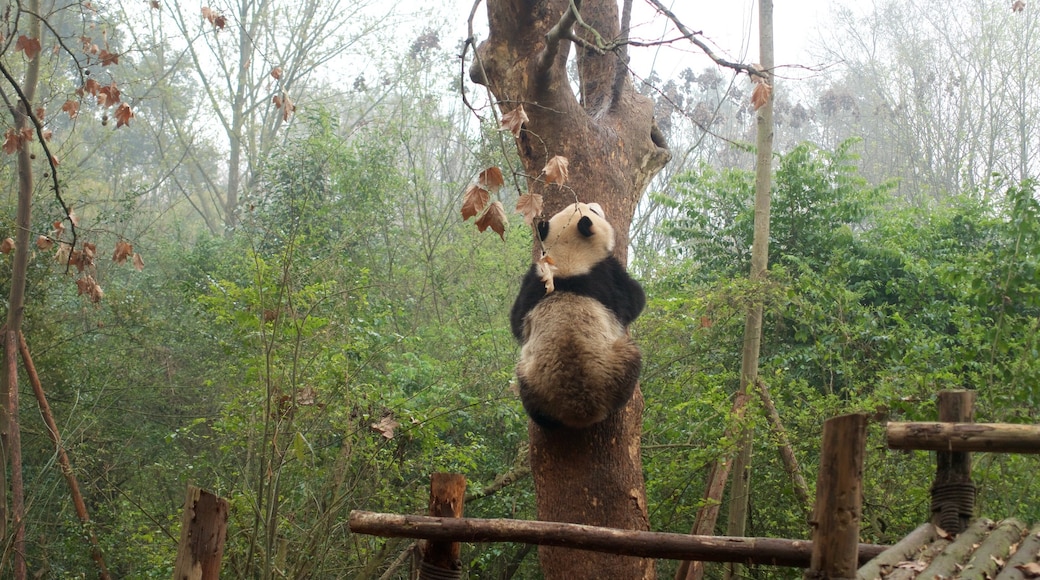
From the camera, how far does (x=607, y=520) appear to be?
3457mm

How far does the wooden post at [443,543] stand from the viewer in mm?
2818

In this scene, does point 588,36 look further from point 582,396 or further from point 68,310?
point 68,310

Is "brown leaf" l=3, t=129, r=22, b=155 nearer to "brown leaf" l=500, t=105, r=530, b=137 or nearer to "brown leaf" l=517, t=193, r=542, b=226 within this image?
"brown leaf" l=500, t=105, r=530, b=137

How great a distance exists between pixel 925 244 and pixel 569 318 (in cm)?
560

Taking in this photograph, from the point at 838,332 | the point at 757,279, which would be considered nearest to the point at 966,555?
the point at 757,279

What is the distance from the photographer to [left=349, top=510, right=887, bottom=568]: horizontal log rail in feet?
8.78

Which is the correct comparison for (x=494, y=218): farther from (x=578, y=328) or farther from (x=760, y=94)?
(x=760, y=94)

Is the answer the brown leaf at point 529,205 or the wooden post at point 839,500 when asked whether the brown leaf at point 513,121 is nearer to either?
the brown leaf at point 529,205

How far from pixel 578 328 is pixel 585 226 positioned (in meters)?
0.52

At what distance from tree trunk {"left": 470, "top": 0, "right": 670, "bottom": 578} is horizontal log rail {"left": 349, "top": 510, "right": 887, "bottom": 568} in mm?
759

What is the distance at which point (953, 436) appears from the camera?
2.82 m

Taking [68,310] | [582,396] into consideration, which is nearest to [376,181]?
[68,310]

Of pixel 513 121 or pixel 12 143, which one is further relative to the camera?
pixel 12 143

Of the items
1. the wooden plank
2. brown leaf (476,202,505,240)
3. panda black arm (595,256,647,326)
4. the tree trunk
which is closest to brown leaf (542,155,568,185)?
the tree trunk
